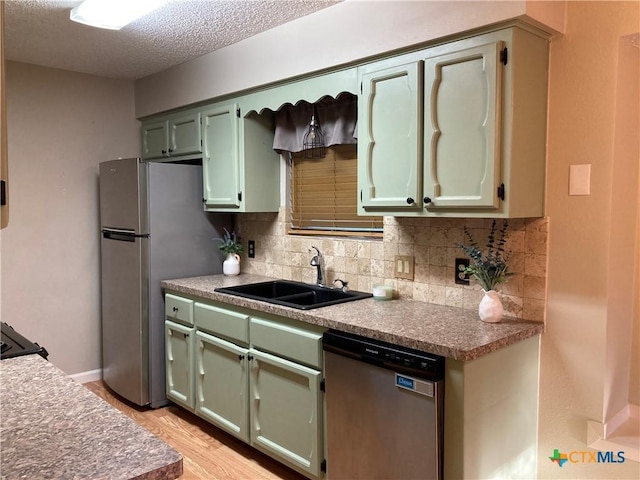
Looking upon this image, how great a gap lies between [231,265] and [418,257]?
1503 mm

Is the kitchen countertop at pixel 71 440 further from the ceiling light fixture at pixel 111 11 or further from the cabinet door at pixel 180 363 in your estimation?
the ceiling light fixture at pixel 111 11

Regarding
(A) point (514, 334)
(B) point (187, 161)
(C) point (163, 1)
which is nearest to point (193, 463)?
(A) point (514, 334)

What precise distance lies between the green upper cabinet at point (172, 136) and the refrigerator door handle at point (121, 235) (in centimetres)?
67

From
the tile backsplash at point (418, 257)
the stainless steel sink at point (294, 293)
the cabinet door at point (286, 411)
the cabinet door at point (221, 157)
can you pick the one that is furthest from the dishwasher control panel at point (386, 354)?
the cabinet door at point (221, 157)

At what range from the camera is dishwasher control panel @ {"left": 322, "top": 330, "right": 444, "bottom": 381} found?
1945 millimetres

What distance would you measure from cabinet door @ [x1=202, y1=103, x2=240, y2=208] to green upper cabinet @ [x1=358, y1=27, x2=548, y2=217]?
116 centimetres

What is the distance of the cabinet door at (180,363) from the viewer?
3303 mm

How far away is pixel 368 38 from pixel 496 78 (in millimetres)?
707

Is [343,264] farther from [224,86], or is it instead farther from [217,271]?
[224,86]

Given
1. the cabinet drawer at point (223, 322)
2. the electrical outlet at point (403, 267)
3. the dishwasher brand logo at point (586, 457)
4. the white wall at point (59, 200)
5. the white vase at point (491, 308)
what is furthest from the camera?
the white wall at point (59, 200)

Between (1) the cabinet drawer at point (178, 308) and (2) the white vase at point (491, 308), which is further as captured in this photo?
(1) the cabinet drawer at point (178, 308)

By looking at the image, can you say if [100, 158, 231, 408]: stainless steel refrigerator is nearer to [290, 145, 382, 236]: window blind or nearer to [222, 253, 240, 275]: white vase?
[222, 253, 240, 275]: white vase

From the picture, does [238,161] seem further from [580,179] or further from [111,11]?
[580,179]

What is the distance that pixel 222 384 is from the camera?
10.0 ft
